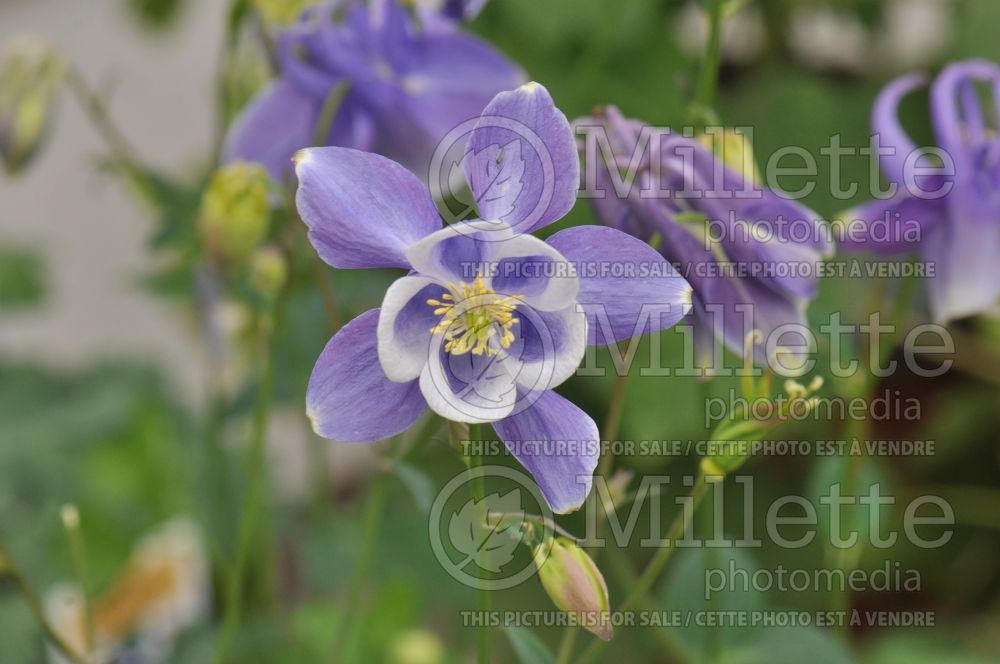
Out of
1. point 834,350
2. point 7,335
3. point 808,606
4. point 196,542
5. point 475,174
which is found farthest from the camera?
point 7,335

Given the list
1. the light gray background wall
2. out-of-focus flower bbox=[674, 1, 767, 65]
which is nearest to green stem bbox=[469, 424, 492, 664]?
out-of-focus flower bbox=[674, 1, 767, 65]

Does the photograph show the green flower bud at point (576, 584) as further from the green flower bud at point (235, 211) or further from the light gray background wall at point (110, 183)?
the light gray background wall at point (110, 183)

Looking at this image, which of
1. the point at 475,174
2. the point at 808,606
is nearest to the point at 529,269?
the point at 475,174

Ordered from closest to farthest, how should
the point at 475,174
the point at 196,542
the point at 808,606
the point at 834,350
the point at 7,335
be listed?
the point at 475,174 < the point at 834,350 < the point at 196,542 < the point at 808,606 < the point at 7,335

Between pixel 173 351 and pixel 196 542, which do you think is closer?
pixel 196 542

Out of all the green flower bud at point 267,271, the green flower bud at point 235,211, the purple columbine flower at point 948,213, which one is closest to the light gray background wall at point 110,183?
the green flower bud at point 267,271

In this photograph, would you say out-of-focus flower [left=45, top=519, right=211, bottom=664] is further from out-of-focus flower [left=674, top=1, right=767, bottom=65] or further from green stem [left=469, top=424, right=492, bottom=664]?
out-of-focus flower [left=674, top=1, right=767, bottom=65]

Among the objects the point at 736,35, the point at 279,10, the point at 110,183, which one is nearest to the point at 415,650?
the point at 279,10

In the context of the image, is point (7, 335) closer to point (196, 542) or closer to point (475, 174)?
point (196, 542)
